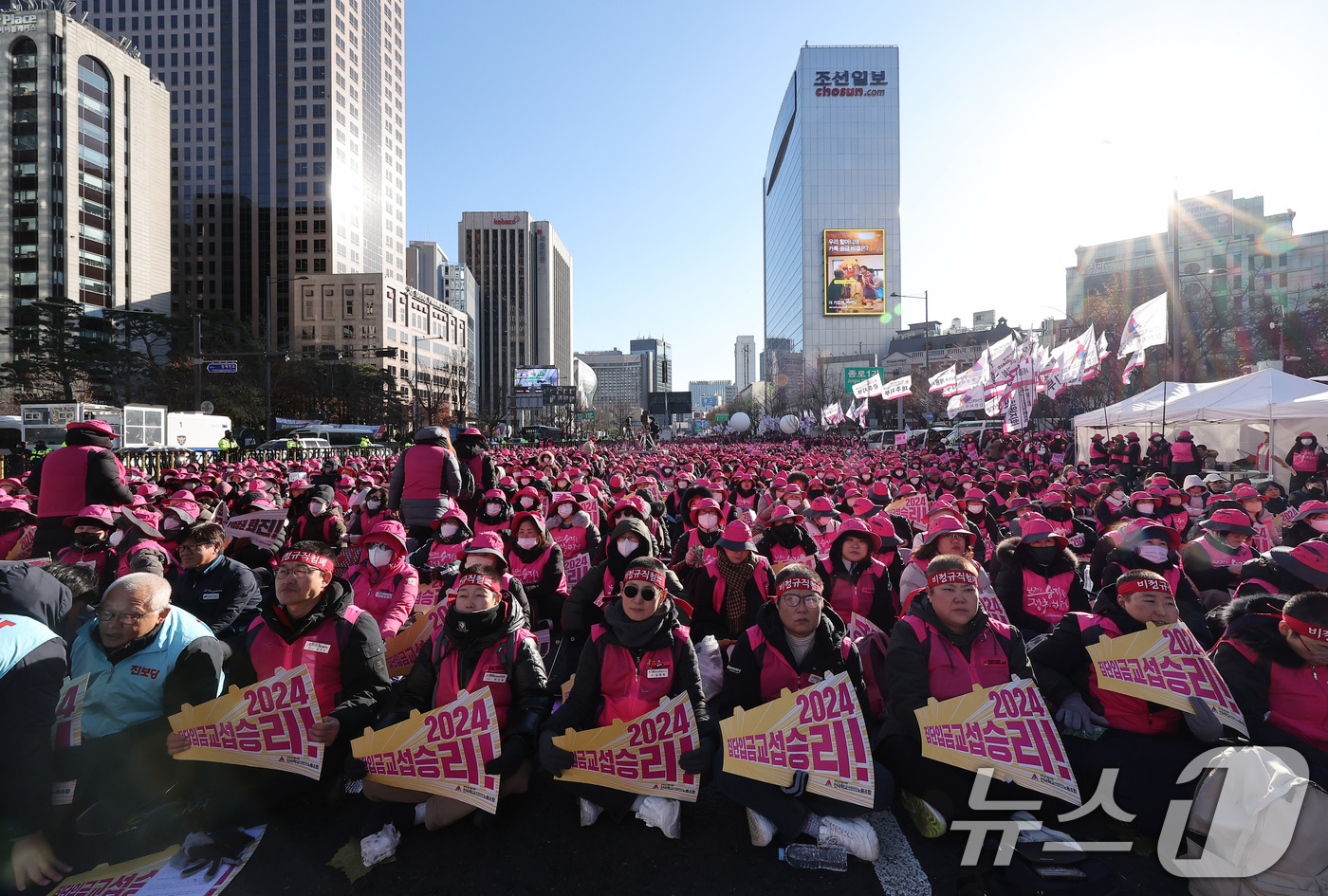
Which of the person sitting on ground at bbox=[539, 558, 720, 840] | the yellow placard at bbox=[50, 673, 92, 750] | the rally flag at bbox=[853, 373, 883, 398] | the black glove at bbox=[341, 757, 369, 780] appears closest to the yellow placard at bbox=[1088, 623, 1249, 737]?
the person sitting on ground at bbox=[539, 558, 720, 840]

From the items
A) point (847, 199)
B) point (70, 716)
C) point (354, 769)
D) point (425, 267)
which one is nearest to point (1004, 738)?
point (354, 769)

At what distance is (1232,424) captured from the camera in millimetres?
19125

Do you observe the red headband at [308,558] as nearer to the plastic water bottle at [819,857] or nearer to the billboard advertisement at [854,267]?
the plastic water bottle at [819,857]

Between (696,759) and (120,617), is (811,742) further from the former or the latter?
(120,617)

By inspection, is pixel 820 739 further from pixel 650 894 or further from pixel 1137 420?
pixel 1137 420

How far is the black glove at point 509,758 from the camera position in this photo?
3498 mm

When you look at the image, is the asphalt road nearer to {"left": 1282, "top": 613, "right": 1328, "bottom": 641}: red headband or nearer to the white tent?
{"left": 1282, "top": 613, "right": 1328, "bottom": 641}: red headband

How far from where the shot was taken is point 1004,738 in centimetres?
344

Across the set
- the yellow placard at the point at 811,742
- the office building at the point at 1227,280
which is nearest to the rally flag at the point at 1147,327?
the yellow placard at the point at 811,742

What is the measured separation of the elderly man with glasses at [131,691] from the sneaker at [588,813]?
6.75ft

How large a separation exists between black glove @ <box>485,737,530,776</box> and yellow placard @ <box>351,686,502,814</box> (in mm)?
37

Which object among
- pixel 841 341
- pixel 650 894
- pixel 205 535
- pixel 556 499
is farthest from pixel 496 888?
pixel 841 341

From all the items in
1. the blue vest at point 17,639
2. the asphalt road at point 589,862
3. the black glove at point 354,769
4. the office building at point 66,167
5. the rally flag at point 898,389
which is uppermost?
the office building at point 66,167

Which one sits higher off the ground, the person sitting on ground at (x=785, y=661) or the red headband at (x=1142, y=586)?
the red headband at (x=1142, y=586)
